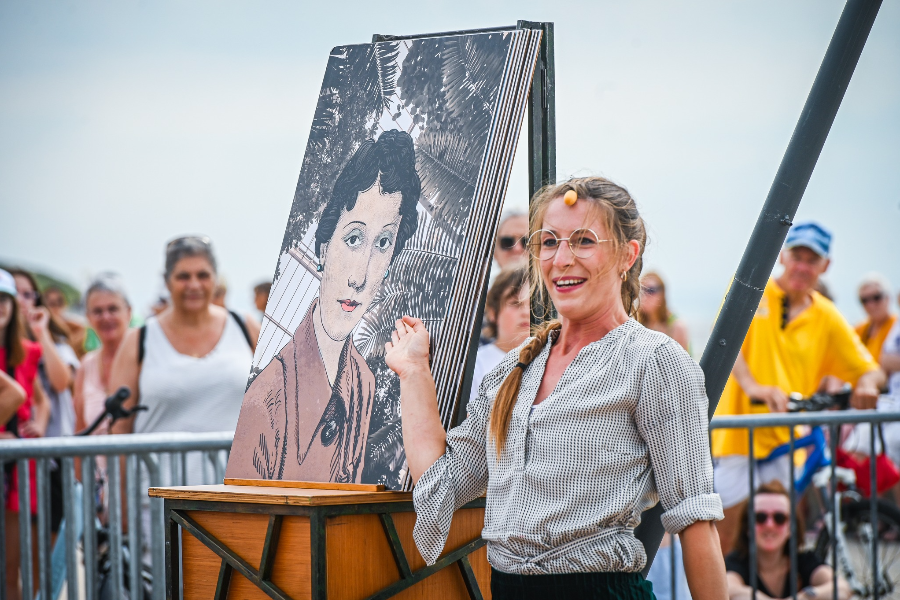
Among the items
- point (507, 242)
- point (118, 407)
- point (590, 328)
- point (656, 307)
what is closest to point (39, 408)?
point (118, 407)

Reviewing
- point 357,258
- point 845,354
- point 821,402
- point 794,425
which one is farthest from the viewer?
point 845,354

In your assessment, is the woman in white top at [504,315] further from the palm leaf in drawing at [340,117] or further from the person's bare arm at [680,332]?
the person's bare arm at [680,332]

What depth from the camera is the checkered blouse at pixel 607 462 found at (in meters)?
2.05

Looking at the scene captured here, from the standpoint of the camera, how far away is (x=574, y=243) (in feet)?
7.40

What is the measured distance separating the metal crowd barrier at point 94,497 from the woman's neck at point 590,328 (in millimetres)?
2191

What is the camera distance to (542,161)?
2787 mm

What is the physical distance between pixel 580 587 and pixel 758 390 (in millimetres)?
3452

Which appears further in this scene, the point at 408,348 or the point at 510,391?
the point at 408,348

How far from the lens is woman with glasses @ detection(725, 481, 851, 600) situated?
4.70 metres

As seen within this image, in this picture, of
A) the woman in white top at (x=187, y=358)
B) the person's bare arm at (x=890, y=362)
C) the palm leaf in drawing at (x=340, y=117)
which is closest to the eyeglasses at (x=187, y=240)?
the woman in white top at (x=187, y=358)

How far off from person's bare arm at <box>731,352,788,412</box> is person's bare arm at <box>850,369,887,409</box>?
0.35 meters

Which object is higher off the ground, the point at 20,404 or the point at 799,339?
the point at 799,339

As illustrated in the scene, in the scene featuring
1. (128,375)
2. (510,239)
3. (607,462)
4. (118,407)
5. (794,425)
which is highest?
(510,239)

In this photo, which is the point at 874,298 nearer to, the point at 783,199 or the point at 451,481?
the point at 783,199
